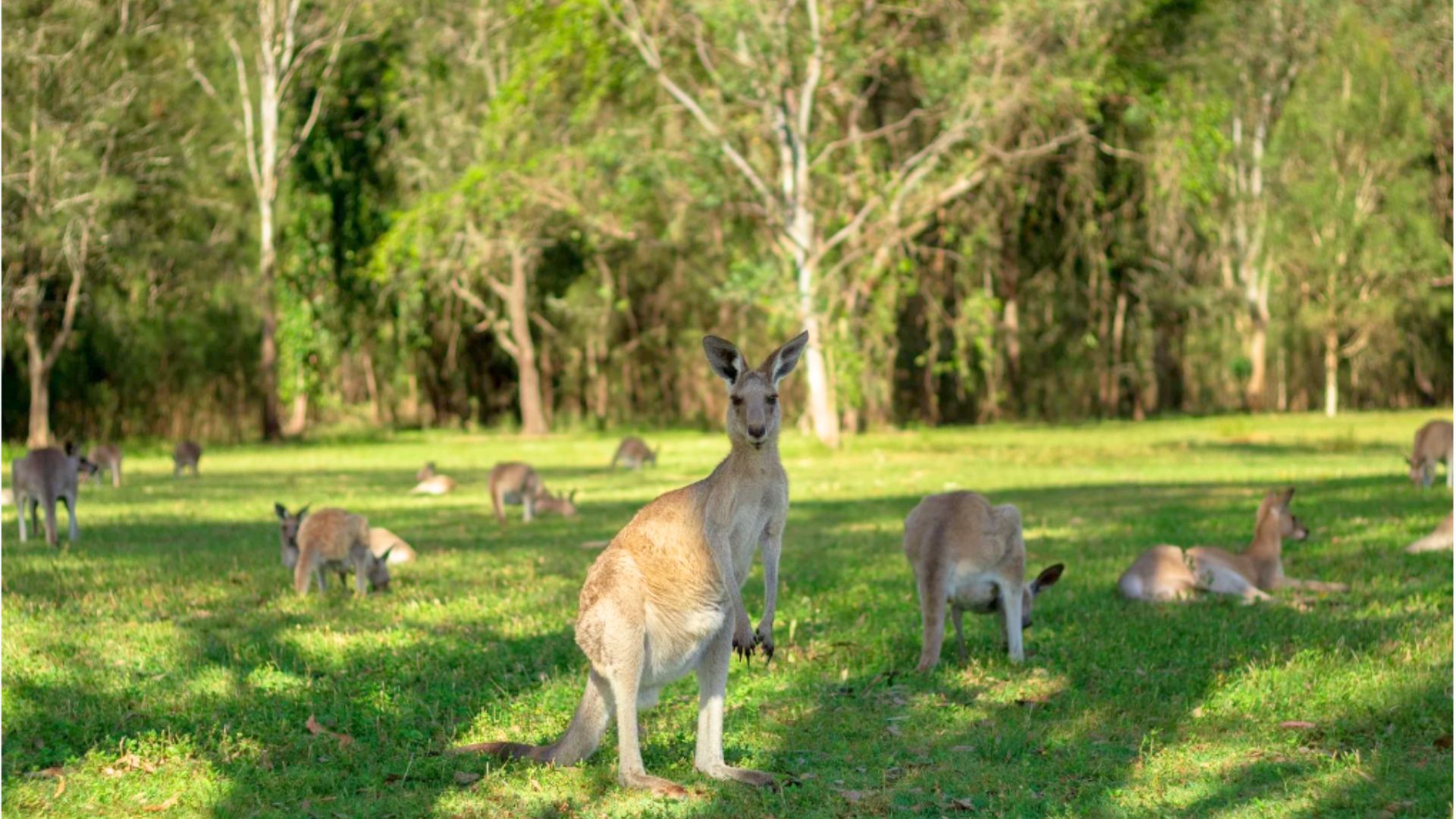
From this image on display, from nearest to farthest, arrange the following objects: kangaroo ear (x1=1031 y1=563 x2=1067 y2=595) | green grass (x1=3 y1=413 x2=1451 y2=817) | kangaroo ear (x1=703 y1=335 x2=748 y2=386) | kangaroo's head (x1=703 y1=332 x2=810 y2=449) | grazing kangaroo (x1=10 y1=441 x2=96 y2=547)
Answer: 1. kangaroo's head (x1=703 y1=332 x2=810 y2=449)
2. kangaroo ear (x1=703 y1=335 x2=748 y2=386)
3. green grass (x1=3 y1=413 x2=1451 y2=817)
4. kangaroo ear (x1=1031 y1=563 x2=1067 y2=595)
5. grazing kangaroo (x1=10 y1=441 x2=96 y2=547)

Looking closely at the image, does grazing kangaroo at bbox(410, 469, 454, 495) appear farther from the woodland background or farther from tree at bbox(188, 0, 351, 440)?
tree at bbox(188, 0, 351, 440)

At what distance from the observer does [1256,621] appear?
9078 mm

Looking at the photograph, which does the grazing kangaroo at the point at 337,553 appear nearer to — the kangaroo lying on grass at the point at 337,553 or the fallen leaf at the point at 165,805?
the kangaroo lying on grass at the point at 337,553

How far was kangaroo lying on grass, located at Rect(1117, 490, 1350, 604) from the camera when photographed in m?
9.90

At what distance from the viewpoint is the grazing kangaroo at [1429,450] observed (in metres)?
16.4

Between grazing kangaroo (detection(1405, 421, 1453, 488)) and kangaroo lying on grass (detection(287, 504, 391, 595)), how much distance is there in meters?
11.0

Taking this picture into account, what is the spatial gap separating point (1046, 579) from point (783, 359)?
9.88 ft

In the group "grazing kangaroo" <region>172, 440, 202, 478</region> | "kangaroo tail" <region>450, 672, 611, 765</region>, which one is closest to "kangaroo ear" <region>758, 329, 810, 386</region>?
"kangaroo tail" <region>450, 672, 611, 765</region>

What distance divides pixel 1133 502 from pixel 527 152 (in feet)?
61.9

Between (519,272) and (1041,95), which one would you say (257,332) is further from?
(1041,95)

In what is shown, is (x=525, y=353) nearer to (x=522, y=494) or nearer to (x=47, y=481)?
(x=522, y=494)

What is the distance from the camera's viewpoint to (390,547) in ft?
38.8

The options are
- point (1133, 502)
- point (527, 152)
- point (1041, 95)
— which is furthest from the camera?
point (527, 152)

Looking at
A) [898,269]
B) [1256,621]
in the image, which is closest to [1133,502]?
[1256,621]
